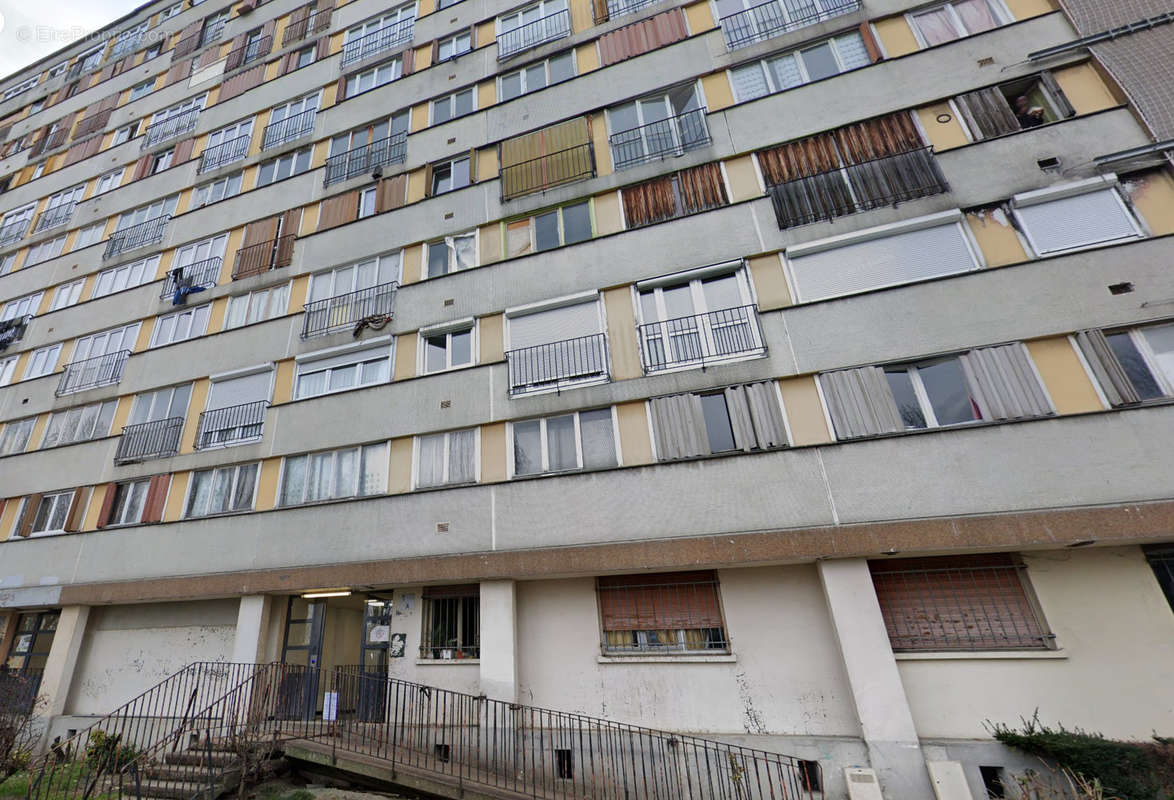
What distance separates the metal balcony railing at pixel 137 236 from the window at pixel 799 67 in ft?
67.7

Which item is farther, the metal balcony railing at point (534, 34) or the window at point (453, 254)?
the metal balcony railing at point (534, 34)

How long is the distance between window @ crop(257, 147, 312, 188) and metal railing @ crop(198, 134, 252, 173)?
1.58 m

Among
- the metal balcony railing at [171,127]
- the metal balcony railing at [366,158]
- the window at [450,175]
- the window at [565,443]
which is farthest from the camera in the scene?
the metal balcony railing at [171,127]

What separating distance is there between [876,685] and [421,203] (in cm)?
1561

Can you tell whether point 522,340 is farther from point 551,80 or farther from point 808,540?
point 551,80

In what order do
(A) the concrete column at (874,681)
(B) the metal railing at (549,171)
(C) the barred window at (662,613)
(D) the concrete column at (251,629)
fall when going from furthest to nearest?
(B) the metal railing at (549,171) → (D) the concrete column at (251,629) → (C) the barred window at (662,613) → (A) the concrete column at (874,681)

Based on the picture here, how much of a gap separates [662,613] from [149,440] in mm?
15547

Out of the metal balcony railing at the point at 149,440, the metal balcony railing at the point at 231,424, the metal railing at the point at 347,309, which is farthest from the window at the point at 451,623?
the metal balcony railing at the point at 149,440

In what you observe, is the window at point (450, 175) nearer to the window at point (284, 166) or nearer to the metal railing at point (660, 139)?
the metal railing at point (660, 139)

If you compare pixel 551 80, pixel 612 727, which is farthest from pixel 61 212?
pixel 612 727

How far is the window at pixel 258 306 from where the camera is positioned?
15.8 metres

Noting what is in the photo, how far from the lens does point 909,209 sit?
1048 centimetres

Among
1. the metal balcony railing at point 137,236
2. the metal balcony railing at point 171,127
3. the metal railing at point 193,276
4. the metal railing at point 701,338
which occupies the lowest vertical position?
the metal railing at point 701,338

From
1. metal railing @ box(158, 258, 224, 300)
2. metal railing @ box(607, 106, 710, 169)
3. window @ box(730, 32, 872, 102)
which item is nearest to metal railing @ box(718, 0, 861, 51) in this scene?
window @ box(730, 32, 872, 102)
